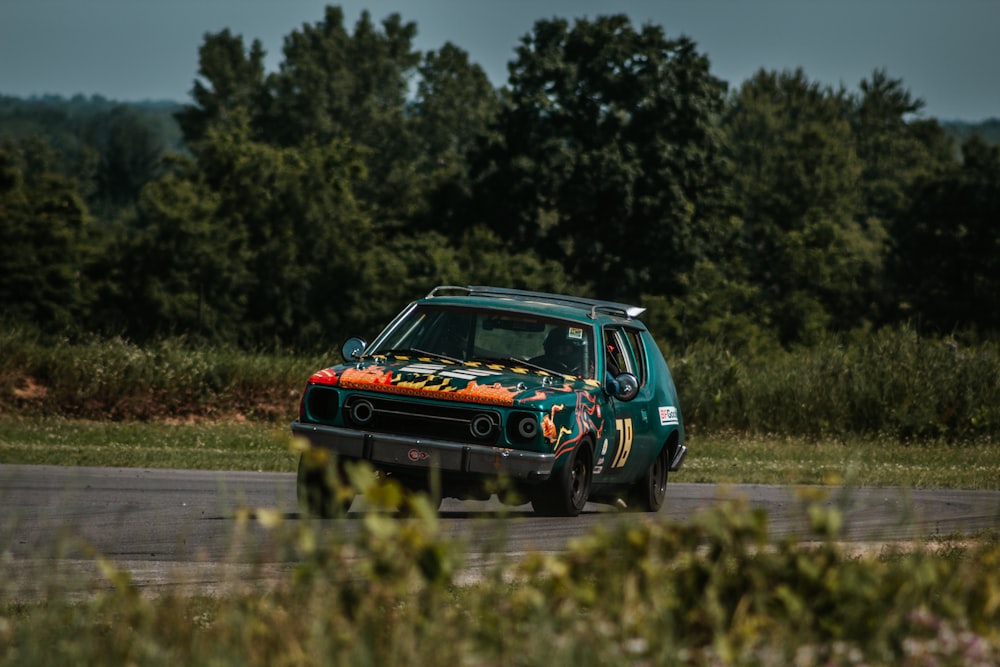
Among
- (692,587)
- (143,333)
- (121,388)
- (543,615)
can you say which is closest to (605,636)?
(543,615)

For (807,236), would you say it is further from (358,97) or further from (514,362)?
(514,362)

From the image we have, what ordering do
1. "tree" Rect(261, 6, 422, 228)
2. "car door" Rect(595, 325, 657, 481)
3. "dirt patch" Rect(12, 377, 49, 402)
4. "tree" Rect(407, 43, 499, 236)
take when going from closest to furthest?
"car door" Rect(595, 325, 657, 481), "dirt patch" Rect(12, 377, 49, 402), "tree" Rect(261, 6, 422, 228), "tree" Rect(407, 43, 499, 236)

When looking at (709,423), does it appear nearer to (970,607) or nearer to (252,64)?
(970,607)

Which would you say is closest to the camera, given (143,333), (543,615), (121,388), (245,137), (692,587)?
(543,615)

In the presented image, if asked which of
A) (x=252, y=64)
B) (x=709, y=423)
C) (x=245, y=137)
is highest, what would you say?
(x=252, y=64)

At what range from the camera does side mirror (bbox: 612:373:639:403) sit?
12.7 metres

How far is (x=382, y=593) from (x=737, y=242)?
61.4 m

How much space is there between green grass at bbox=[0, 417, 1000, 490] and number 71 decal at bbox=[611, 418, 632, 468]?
352 cm

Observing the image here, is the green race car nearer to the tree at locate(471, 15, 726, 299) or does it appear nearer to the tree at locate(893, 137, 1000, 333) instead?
the tree at locate(471, 15, 726, 299)

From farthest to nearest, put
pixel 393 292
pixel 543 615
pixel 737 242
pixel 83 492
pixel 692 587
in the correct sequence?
pixel 737 242 → pixel 393 292 → pixel 83 492 → pixel 692 587 → pixel 543 615

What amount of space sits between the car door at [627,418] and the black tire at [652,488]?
164 millimetres

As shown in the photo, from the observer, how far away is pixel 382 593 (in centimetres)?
504

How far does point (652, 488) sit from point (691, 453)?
854 centimetres

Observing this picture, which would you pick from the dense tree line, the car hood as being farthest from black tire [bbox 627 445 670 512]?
the dense tree line
